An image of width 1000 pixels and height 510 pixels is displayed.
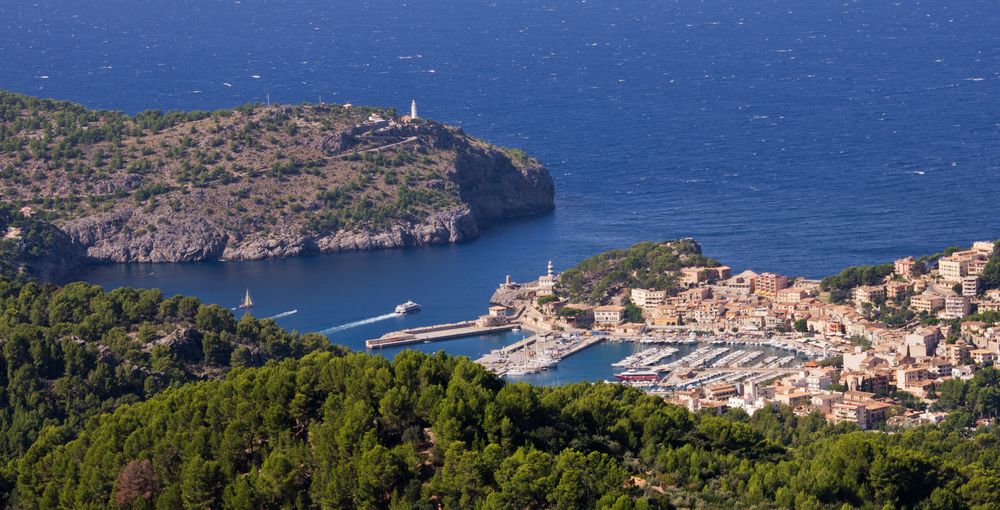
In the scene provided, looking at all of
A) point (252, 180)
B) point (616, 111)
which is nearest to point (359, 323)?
point (252, 180)

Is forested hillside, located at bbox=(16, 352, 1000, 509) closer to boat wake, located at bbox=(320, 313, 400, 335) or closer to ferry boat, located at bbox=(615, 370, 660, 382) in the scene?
ferry boat, located at bbox=(615, 370, 660, 382)

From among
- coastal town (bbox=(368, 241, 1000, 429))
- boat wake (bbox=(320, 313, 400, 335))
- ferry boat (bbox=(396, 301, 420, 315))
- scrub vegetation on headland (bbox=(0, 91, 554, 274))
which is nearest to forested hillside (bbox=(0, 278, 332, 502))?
boat wake (bbox=(320, 313, 400, 335))

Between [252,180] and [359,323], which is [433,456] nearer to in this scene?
[359,323]

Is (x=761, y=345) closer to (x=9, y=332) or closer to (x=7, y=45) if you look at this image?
(x=9, y=332)

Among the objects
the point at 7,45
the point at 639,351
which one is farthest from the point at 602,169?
the point at 7,45

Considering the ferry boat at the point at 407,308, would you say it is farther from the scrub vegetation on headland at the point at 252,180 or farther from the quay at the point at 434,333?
the scrub vegetation on headland at the point at 252,180
